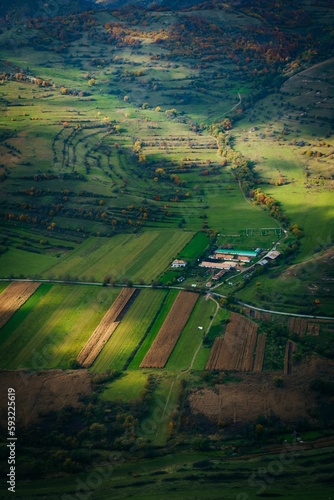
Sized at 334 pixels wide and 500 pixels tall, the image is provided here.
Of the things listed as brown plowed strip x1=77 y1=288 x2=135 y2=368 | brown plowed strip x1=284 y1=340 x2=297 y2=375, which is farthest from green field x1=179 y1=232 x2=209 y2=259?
brown plowed strip x1=284 y1=340 x2=297 y2=375

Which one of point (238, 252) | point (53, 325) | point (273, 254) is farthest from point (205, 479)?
point (238, 252)

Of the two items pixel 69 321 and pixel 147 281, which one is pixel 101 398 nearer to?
pixel 69 321

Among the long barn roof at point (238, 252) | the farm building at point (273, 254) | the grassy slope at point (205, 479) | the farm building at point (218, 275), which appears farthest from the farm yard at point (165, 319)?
the farm building at point (273, 254)

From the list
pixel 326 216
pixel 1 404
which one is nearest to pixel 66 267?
pixel 1 404

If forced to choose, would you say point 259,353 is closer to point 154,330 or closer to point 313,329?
point 313,329

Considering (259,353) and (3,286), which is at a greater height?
(259,353)
